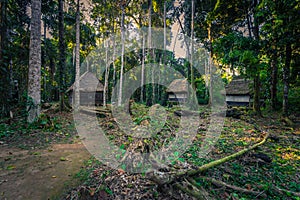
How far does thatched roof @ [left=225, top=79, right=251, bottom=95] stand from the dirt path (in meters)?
24.2

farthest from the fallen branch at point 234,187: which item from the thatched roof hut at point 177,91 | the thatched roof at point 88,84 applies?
the thatched roof hut at point 177,91

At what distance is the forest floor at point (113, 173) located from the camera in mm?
2713

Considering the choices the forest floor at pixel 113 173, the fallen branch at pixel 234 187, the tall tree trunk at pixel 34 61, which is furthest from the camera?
the tall tree trunk at pixel 34 61

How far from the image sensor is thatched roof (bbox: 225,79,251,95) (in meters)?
23.2

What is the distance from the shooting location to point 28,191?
278 centimetres

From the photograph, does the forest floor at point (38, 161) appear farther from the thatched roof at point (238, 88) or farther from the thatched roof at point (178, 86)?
the thatched roof at point (178, 86)

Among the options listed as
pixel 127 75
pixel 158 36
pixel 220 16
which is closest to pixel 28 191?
pixel 220 16

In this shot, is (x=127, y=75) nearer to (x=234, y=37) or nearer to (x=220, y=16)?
(x=220, y=16)

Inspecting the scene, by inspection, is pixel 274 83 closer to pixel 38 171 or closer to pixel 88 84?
pixel 38 171

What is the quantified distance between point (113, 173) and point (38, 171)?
70.3 inches

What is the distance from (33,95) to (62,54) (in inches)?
176

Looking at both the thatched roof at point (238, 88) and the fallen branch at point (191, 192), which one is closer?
the fallen branch at point (191, 192)

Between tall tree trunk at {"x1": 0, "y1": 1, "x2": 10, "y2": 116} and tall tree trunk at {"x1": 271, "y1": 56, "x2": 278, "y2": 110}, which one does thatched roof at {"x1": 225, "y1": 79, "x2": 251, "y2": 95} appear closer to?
tall tree trunk at {"x1": 271, "y1": 56, "x2": 278, "y2": 110}

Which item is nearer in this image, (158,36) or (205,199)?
(205,199)
